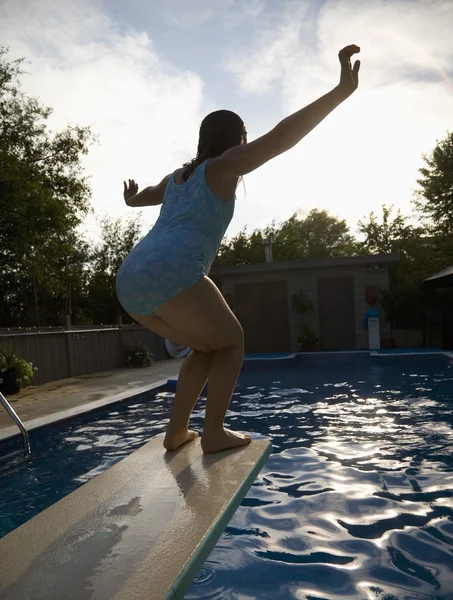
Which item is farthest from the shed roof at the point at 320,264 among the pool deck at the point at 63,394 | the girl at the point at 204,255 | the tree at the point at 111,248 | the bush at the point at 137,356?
the tree at the point at 111,248

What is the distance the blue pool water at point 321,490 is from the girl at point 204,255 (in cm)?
53

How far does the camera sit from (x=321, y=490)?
272cm

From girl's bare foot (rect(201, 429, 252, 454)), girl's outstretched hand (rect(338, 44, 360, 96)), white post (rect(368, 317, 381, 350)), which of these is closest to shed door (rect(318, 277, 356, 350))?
white post (rect(368, 317, 381, 350))

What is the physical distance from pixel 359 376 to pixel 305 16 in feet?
18.8

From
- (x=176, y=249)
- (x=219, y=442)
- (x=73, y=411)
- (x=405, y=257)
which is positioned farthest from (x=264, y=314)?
(x=405, y=257)

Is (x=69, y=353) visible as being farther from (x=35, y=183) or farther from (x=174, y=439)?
(x=174, y=439)

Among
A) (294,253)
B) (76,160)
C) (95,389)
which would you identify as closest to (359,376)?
(95,389)

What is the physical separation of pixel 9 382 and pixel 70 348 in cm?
303

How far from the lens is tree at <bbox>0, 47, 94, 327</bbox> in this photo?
15227 mm

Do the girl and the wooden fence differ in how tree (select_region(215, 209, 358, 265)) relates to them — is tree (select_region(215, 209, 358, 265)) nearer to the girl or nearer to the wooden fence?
the wooden fence

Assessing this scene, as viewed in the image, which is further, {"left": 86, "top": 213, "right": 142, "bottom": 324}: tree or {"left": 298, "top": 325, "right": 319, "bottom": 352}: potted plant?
{"left": 86, "top": 213, "right": 142, "bottom": 324}: tree

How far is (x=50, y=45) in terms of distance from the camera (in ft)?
20.6

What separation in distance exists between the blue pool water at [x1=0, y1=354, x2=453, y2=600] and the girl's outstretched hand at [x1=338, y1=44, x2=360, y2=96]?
1677mm

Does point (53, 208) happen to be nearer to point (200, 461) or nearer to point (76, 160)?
point (76, 160)
